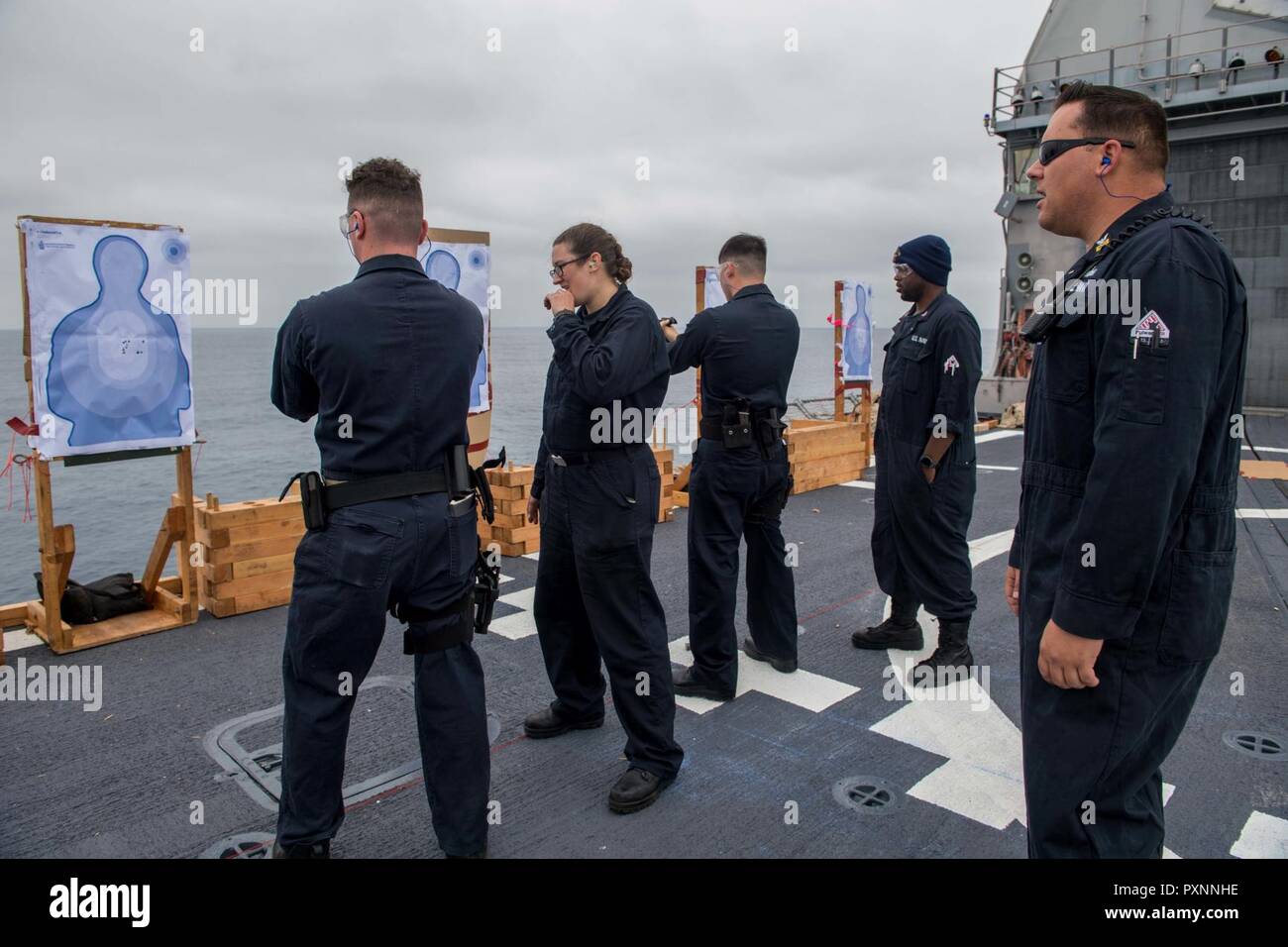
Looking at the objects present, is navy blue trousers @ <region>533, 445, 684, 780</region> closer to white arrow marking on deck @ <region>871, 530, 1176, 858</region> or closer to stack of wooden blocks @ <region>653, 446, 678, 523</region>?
white arrow marking on deck @ <region>871, 530, 1176, 858</region>

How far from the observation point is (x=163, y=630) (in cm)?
528

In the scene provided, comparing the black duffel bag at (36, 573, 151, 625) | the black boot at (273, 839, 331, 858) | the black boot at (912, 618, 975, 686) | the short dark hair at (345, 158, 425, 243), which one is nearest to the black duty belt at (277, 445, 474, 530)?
the short dark hair at (345, 158, 425, 243)

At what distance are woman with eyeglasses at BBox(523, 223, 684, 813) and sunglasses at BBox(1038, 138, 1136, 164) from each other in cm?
162

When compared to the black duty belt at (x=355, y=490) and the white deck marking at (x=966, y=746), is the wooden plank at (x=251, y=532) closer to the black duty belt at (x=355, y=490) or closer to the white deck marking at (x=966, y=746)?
the black duty belt at (x=355, y=490)

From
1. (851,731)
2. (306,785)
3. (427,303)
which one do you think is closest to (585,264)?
(427,303)

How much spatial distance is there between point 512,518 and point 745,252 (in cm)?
345

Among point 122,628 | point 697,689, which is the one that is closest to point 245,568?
point 122,628

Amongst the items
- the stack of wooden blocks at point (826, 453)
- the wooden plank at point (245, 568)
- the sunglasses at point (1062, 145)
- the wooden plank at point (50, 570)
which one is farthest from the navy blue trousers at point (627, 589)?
the stack of wooden blocks at point (826, 453)

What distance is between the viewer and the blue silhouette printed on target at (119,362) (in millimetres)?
4984

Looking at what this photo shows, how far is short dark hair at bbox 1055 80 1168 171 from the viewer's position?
2.01 meters

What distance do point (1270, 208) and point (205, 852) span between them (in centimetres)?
2085

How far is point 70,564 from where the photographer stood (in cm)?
518

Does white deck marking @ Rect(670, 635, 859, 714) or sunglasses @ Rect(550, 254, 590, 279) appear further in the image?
white deck marking @ Rect(670, 635, 859, 714)
